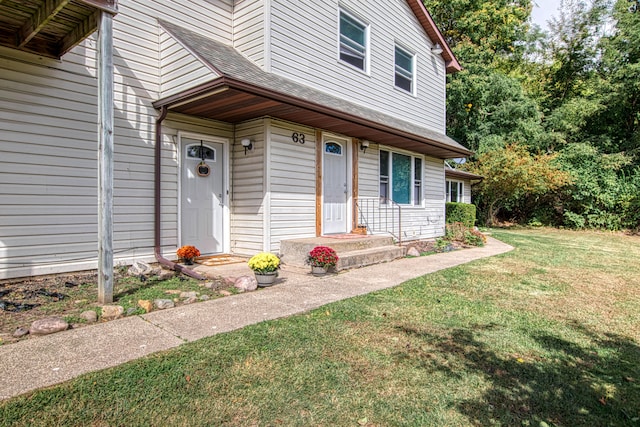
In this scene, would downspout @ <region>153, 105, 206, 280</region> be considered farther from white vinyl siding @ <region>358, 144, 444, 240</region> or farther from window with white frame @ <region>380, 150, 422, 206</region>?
window with white frame @ <region>380, 150, 422, 206</region>

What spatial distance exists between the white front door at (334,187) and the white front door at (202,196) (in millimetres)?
2183

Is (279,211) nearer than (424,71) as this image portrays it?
Yes

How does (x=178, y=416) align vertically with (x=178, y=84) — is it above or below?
below

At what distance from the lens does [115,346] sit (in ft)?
10.2

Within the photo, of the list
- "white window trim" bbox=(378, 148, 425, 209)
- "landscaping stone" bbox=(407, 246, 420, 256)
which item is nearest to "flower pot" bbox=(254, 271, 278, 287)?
"landscaping stone" bbox=(407, 246, 420, 256)

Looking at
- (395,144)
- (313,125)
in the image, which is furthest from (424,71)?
(313,125)

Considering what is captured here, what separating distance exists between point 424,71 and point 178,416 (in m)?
11.7

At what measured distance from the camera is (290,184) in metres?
7.34

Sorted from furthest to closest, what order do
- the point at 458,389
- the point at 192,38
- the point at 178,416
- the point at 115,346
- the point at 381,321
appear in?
1. the point at 192,38
2. the point at 381,321
3. the point at 115,346
4. the point at 458,389
5. the point at 178,416

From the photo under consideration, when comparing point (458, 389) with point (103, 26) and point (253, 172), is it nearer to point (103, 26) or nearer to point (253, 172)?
point (103, 26)

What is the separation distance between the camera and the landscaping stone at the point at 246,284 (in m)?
5.10

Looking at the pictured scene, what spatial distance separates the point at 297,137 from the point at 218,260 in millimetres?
2814

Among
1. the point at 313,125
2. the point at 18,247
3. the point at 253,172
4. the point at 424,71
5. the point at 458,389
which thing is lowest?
the point at 458,389

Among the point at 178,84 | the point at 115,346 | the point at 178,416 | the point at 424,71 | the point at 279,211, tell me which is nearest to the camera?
the point at 178,416
